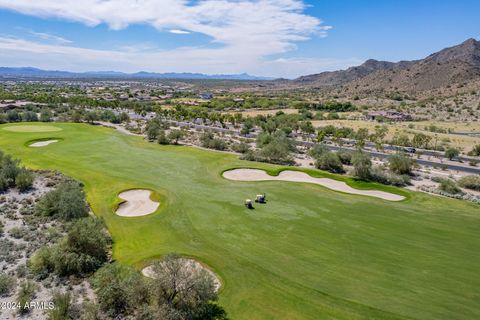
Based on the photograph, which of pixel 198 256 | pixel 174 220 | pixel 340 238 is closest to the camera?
pixel 198 256

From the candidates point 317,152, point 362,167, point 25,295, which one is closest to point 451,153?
point 362,167

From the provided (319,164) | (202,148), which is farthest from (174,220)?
(202,148)

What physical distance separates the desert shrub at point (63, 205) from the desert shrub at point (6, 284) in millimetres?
9117

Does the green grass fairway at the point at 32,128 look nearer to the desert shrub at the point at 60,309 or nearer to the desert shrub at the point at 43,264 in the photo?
the desert shrub at the point at 43,264

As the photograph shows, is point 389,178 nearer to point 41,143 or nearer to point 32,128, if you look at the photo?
point 41,143

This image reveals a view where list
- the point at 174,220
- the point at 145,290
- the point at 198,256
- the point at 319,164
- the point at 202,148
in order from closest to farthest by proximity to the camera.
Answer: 1. the point at 145,290
2. the point at 198,256
3. the point at 174,220
4. the point at 319,164
5. the point at 202,148

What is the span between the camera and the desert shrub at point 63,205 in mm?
29000

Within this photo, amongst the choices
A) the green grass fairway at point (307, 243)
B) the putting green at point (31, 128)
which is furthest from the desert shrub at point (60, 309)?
the putting green at point (31, 128)

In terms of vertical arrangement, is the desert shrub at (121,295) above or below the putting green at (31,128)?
above

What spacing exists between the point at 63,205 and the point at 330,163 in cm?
3516

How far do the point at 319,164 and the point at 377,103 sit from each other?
10668 centimetres

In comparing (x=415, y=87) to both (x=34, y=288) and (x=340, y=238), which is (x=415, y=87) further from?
(x=34, y=288)

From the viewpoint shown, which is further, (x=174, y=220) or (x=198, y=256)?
(x=174, y=220)

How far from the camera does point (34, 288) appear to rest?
19266 millimetres
